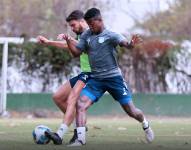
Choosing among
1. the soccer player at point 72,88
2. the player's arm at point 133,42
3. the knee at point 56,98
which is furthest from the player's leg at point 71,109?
the player's arm at point 133,42

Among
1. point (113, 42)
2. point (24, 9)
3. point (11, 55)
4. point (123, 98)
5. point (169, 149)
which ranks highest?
point (24, 9)

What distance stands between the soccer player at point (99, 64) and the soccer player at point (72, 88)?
108mm

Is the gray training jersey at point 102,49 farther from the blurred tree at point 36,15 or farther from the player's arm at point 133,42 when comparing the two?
the blurred tree at point 36,15

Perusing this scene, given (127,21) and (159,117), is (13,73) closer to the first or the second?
(159,117)

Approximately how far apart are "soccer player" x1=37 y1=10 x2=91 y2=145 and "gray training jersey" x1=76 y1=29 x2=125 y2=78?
0.75 feet

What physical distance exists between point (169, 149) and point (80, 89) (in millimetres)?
1718

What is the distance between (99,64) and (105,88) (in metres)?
0.42

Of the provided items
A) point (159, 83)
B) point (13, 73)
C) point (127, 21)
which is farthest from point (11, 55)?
point (127, 21)

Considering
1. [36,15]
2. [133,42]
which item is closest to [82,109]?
[133,42]

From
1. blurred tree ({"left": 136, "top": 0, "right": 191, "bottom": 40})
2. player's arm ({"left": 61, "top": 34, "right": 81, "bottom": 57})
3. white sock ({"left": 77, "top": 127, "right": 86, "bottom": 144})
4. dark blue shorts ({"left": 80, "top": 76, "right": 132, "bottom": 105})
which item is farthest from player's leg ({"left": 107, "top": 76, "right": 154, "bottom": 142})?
blurred tree ({"left": 136, "top": 0, "right": 191, "bottom": 40})

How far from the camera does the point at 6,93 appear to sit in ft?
84.5

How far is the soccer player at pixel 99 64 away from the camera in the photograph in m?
10.7

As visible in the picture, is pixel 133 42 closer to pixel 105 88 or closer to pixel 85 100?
pixel 105 88

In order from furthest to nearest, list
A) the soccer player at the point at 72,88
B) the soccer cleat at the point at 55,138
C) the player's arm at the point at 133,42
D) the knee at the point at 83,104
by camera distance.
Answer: the knee at the point at 83,104 < the soccer player at the point at 72,88 < the soccer cleat at the point at 55,138 < the player's arm at the point at 133,42
